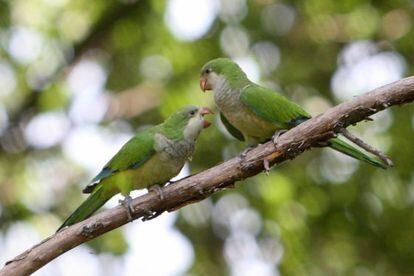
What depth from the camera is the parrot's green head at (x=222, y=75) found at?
536 cm

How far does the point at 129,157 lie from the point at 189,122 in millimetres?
496

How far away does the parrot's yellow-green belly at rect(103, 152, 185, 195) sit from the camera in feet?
16.6

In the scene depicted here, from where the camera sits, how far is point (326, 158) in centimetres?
835

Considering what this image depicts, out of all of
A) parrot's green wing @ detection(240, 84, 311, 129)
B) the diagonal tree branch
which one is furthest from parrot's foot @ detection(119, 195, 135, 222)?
parrot's green wing @ detection(240, 84, 311, 129)

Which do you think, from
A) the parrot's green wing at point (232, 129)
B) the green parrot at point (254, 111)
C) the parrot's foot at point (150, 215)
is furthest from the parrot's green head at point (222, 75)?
the parrot's foot at point (150, 215)

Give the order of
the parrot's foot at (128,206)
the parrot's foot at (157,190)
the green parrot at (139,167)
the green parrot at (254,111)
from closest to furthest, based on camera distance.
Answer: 1. the parrot's foot at (128,206)
2. the parrot's foot at (157,190)
3. the green parrot at (254,111)
4. the green parrot at (139,167)

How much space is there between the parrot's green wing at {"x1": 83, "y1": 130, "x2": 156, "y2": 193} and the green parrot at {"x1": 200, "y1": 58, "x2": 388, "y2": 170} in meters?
0.55

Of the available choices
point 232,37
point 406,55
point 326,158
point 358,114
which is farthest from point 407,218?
point 358,114

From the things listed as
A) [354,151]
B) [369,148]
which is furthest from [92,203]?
[369,148]

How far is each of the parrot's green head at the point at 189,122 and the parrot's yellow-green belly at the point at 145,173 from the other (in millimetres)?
245

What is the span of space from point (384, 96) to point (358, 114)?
0.52ft

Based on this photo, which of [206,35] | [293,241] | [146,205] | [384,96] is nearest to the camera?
[384,96]

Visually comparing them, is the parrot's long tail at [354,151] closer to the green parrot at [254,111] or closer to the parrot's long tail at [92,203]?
the green parrot at [254,111]

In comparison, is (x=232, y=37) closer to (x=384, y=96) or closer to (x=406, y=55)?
(x=406, y=55)
